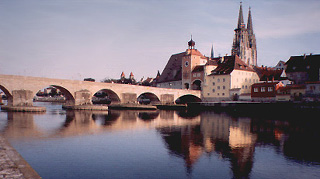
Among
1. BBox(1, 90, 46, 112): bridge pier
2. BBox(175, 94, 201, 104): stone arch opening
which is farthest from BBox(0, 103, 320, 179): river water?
BBox(175, 94, 201, 104): stone arch opening

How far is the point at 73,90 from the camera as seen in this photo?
151 feet

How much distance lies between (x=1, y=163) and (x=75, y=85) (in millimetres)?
38822

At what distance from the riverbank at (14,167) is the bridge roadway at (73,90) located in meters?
31.6

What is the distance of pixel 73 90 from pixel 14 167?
127 ft

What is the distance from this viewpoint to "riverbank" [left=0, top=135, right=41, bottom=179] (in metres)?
7.96

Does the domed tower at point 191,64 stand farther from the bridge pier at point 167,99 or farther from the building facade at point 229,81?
the bridge pier at point 167,99

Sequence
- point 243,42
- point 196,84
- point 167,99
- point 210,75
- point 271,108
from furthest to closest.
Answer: point 243,42, point 196,84, point 210,75, point 167,99, point 271,108

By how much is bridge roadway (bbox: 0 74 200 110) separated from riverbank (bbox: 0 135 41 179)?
104 feet

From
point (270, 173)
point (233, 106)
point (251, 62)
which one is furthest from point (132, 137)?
point (251, 62)

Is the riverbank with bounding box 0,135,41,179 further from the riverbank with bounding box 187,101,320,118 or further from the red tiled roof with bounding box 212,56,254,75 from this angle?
the red tiled roof with bounding box 212,56,254,75

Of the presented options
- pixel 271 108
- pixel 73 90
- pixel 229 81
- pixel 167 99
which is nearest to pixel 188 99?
pixel 167 99

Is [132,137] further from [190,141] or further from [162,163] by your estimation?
[162,163]

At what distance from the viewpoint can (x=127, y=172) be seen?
11539 mm

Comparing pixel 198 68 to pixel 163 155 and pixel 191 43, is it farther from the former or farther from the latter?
pixel 163 155
